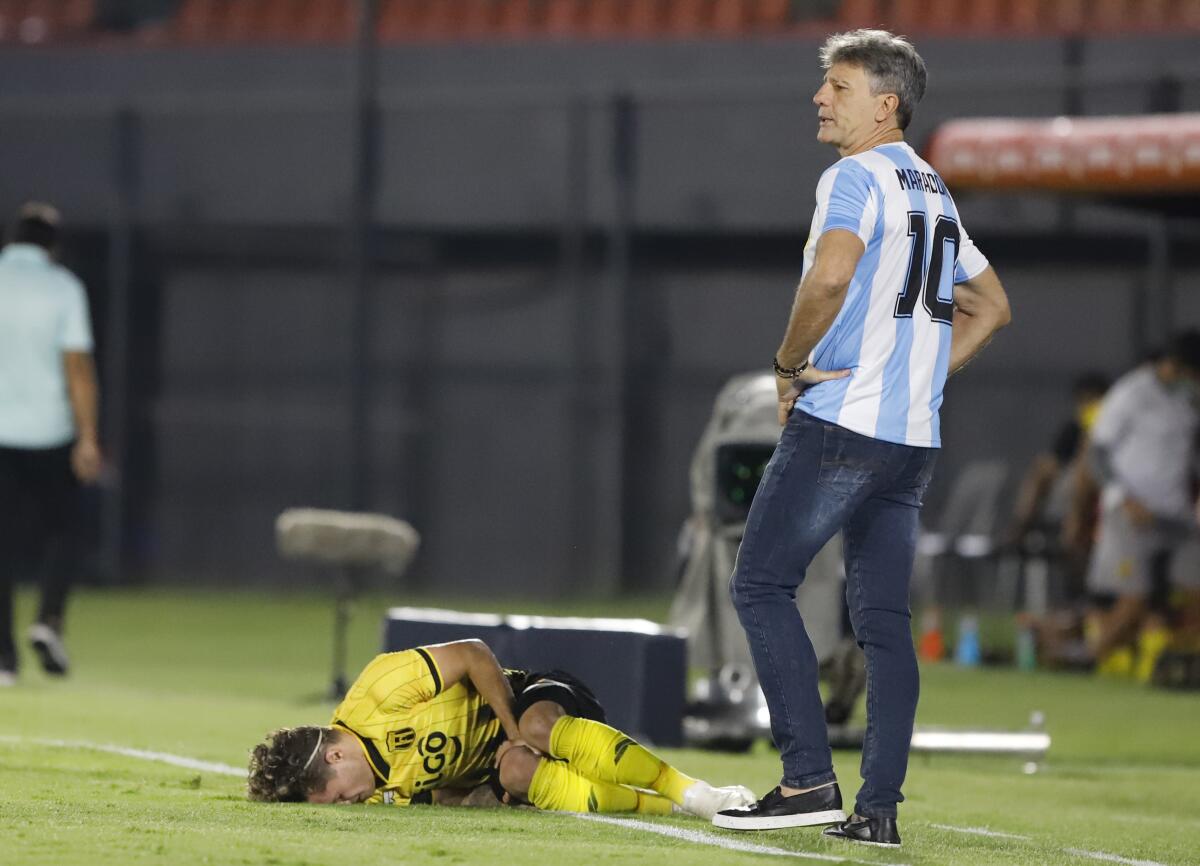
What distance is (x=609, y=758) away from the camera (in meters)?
6.18

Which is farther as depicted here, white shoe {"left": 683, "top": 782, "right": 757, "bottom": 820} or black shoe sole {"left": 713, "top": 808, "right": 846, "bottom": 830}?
white shoe {"left": 683, "top": 782, "right": 757, "bottom": 820}

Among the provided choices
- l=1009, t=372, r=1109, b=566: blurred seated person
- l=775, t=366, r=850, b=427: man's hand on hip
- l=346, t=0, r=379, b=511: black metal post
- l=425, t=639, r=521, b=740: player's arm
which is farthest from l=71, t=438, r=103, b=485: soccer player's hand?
l=1009, t=372, r=1109, b=566: blurred seated person

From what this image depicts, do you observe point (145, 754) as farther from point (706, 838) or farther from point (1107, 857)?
point (1107, 857)

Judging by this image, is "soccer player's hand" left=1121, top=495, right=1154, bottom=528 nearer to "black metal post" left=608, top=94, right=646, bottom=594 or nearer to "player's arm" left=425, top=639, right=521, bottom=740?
"black metal post" left=608, top=94, right=646, bottom=594

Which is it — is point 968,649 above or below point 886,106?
below

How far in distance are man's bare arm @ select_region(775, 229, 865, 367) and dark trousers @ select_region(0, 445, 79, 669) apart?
243 inches

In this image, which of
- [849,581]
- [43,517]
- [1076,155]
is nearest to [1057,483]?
[1076,155]

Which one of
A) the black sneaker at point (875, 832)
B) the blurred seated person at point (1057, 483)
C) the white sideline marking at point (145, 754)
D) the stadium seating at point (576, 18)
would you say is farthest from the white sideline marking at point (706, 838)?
the stadium seating at point (576, 18)

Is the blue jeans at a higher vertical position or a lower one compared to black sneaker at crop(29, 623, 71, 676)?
higher

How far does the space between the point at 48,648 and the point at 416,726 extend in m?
5.03

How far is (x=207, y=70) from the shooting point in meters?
19.3

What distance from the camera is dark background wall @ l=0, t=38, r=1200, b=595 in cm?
1723

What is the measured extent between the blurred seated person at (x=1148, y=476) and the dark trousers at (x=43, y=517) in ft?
19.6

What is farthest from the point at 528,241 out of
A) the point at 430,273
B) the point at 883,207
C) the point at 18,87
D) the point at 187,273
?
the point at 883,207
